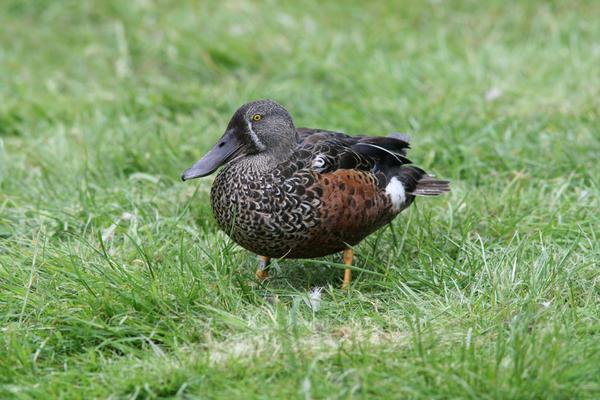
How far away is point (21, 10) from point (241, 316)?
5841 mm

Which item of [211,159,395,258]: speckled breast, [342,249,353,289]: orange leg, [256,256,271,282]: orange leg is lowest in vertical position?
[256,256,271,282]: orange leg

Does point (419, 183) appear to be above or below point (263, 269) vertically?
above

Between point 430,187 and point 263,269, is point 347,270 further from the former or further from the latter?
point 430,187

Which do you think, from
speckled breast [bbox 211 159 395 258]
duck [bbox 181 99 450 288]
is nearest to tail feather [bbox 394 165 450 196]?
duck [bbox 181 99 450 288]

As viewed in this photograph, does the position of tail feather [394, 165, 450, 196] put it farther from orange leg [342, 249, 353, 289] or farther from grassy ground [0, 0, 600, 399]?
orange leg [342, 249, 353, 289]

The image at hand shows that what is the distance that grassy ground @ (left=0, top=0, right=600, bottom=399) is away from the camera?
3068 millimetres

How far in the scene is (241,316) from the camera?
139 inches

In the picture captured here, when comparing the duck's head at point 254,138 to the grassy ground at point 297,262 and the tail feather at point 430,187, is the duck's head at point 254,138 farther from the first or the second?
the tail feather at point 430,187

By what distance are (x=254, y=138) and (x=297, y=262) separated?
27.4 inches

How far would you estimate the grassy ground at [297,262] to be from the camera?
3068 millimetres

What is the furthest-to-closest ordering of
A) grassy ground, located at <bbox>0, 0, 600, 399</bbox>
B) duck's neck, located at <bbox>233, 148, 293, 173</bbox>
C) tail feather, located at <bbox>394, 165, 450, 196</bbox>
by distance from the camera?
1. tail feather, located at <bbox>394, 165, 450, 196</bbox>
2. duck's neck, located at <bbox>233, 148, 293, 173</bbox>
3. grassy ground, located at <bbox>0, 0, 600, 399</bbox>

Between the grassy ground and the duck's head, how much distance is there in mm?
389

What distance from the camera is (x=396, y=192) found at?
4168 mm

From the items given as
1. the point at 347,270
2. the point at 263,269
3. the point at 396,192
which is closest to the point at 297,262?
the point at 263,269
